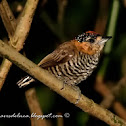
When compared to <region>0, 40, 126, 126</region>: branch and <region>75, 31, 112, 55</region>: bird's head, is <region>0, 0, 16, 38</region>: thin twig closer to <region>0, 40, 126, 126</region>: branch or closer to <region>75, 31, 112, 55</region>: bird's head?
<region>0, 40, 126, 126</region>: branch

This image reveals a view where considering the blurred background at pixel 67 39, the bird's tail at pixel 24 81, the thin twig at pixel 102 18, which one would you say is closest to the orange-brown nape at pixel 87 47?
the blurred background at pixel 67 39

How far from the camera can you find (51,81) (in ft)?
8.75

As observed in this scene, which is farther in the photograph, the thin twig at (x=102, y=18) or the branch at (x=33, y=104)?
the thin twig at (x=102, y=18)

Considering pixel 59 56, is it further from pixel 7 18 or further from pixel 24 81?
pixel 7 18

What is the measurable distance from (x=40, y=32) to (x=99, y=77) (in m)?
1.24

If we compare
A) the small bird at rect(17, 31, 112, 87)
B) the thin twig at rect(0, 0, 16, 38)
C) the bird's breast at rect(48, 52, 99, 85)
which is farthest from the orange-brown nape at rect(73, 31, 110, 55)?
the thin twig at rect(0, 0, 16, 38)

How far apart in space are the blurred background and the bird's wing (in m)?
0.34

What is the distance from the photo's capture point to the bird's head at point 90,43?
3.87m

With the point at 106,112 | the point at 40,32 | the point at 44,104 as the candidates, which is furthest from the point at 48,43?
the point at 106,112

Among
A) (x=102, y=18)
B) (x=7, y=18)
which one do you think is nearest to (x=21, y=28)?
(x=7, y=18)

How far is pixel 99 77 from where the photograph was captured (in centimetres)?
441

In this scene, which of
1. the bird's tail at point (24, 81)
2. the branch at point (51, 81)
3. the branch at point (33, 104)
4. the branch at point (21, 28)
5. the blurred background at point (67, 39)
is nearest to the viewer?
the branch at point (51, 81)

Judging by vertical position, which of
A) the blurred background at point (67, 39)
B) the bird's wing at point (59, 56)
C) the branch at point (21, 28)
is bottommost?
the blurred background at point (67, 39)

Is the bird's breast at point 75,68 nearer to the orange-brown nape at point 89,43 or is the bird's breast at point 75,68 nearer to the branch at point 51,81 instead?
the orange-brown nape at point 89,43
